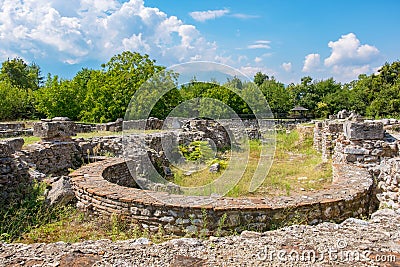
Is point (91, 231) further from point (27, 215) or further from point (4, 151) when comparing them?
point (4, 151)

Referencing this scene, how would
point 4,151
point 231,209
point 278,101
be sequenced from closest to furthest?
point 231,209 → point 4,151 → point 278,101

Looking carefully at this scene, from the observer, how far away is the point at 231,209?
4.58 metres

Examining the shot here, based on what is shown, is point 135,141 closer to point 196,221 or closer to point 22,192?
point 22,192

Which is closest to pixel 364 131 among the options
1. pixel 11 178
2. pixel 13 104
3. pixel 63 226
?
pixel 63 226

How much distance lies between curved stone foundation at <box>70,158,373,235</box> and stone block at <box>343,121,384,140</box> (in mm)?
2450

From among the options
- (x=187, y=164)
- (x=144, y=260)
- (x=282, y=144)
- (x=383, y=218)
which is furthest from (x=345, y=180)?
(x=282, y=144)

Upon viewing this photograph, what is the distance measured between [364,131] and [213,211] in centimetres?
506

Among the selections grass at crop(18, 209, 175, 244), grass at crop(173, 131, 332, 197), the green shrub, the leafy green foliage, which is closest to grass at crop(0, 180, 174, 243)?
grass at crop(18, 209, 175, 244)

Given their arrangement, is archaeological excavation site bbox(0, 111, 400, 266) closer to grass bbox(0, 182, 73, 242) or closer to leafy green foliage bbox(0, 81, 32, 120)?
grass bbox(0, 182, 73, 242)

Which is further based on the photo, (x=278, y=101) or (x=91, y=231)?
(x=278, y=101)

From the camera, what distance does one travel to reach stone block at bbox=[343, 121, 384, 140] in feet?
25.4

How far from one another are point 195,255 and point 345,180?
12.9ft

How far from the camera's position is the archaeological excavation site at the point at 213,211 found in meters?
3.10

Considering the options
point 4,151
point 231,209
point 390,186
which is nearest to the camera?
point 231,209
